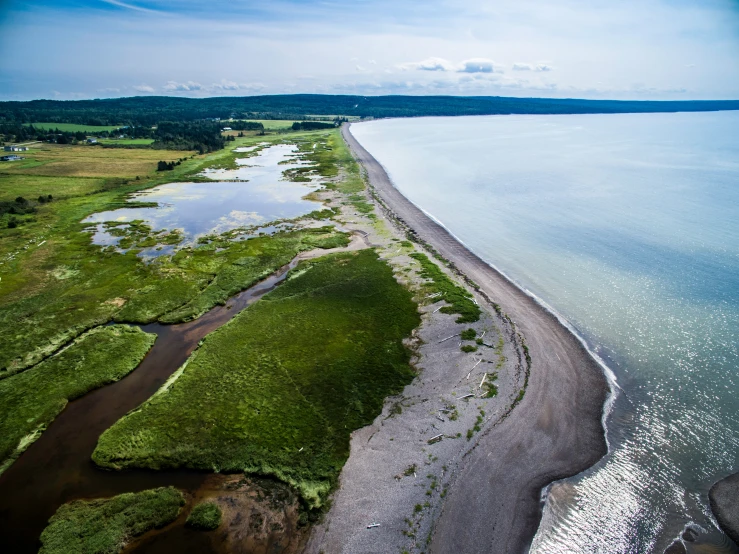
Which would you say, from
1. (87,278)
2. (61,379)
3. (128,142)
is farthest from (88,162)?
(61,379)

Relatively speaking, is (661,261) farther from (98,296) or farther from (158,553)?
(98,296)

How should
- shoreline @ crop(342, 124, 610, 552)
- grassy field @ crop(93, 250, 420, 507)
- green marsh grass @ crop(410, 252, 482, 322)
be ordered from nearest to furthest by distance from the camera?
shoreline @ crop(342, 124, 610, 552) → grassy field @ crop(93, 250, 420, 507) → green marsh grass @ crop(410, 252, 482, 322)

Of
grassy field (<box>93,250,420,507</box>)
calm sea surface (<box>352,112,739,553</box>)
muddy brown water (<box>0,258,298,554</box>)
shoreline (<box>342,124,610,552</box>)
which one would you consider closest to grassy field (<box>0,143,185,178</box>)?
calm sea surface (<box>352,112,739,553</box>)

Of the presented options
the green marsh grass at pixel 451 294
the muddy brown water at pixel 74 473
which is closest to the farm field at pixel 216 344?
the muddy brown water at pixel 74 473

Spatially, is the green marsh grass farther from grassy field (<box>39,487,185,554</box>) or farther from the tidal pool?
the tidal pool

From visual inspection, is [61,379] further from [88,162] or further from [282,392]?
[88,162]

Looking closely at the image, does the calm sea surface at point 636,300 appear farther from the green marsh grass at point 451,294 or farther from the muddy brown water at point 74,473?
the muddy brown water at point 74,473

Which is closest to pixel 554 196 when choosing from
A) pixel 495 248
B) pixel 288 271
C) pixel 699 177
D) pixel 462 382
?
pixel 495 248
